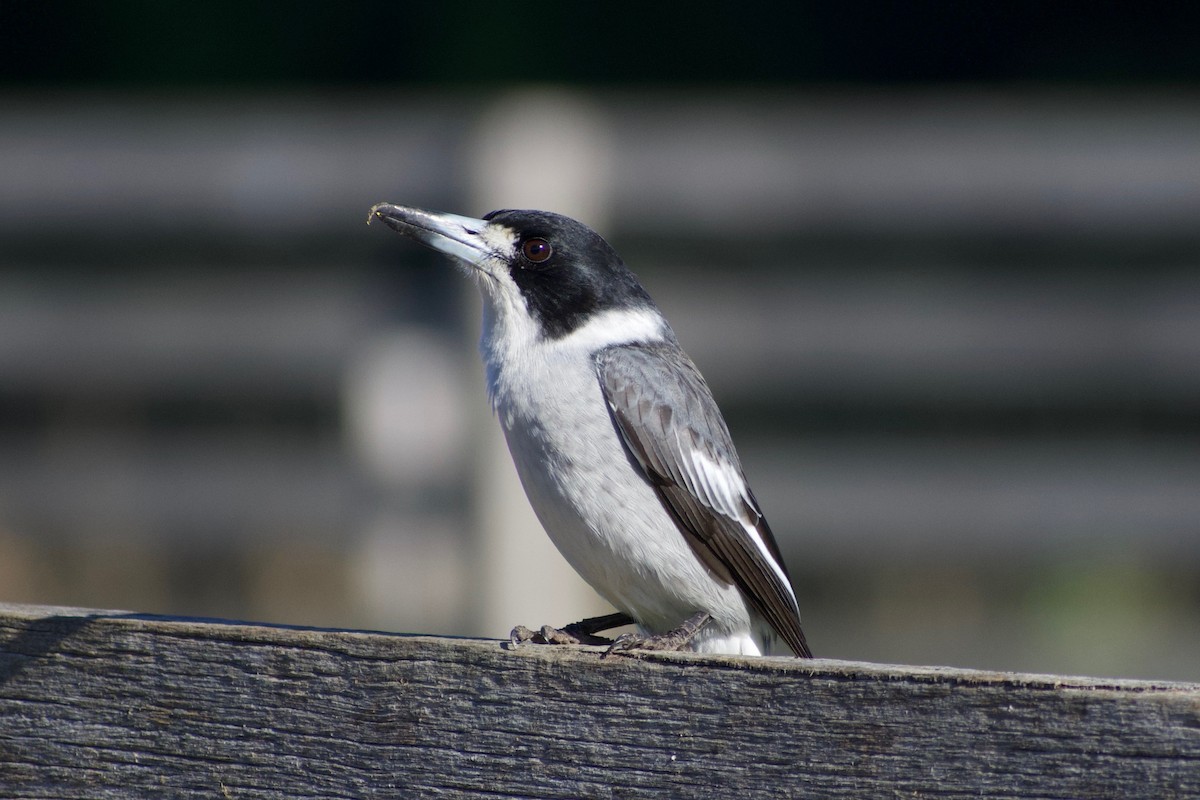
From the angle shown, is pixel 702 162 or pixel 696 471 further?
pixel 702 162

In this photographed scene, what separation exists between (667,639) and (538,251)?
1.04 meters

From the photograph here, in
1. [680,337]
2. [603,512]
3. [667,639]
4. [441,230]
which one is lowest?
[667,639]

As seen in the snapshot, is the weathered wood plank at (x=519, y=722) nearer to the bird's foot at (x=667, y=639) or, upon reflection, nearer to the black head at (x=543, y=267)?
the bird's foot at (x=667, y=639)

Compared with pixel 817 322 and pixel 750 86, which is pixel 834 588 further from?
pixel 750 86

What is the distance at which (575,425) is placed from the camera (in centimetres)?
307

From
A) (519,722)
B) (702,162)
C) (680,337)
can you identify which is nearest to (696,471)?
(519,722)

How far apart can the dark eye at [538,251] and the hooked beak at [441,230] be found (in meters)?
0.09

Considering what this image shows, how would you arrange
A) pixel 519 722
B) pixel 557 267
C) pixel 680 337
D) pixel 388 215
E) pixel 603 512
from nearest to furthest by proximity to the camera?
1. pixel 519 722
2. pixel 603 512
3. pixel 388 215
4. pixel 557 267
5. pixel 680 337

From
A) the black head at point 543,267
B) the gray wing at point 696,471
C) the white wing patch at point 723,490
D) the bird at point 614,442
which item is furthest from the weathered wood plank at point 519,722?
the black head at point 543,267

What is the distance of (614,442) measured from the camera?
3.12 metres

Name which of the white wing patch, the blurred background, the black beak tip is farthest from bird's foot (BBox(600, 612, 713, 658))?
the blurred background

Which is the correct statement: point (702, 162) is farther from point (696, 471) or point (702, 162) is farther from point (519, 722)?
point (519, 722)

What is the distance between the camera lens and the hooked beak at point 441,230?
3.12m

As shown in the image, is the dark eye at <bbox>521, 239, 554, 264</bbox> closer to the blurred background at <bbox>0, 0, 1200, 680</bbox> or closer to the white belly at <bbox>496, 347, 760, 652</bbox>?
the white belly at <bbox>496, 347, 760, 652</bbox>
